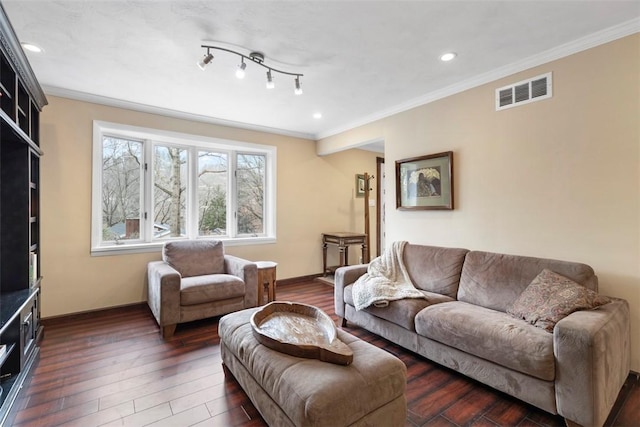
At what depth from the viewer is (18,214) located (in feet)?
7.79

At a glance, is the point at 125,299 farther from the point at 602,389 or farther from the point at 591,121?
the point at 591,121

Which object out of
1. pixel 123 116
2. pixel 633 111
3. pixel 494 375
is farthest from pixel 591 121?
pixel 123 116

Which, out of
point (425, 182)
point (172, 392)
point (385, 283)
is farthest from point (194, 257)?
point (425, 182)

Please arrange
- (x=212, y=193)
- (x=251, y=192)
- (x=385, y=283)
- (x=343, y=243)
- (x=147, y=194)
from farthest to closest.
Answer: (x=343, y=243) < (x=251, y=192) < (x=212, y=193) < (x=147, y=194) < (x=385, y=283)

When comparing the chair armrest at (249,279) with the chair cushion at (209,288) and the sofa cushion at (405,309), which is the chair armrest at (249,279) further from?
the sofa cushion at (405,309)

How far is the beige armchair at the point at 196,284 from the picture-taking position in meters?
2.84

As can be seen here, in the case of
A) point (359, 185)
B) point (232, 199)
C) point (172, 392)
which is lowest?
point (172, 392)

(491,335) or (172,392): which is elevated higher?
(491,335)

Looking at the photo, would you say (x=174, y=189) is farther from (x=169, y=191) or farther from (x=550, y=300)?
(x=550, y=300)

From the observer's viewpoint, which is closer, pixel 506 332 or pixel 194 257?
pixel 506 332

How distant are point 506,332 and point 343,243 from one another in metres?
3.14

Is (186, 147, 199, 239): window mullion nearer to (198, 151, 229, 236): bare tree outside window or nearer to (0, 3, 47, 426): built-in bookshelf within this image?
(198, 151, 229, 236): bare tree outside window

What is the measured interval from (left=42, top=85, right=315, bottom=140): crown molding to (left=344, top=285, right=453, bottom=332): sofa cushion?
123 inches

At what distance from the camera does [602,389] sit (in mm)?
1580
